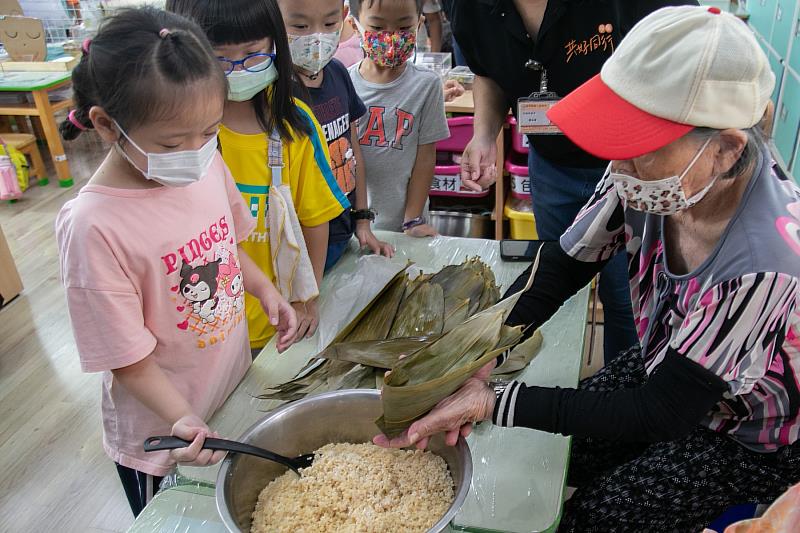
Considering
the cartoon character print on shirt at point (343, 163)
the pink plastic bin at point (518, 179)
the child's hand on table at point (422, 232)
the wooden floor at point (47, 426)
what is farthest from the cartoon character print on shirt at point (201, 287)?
the pink plastic bin at point (518, 179)

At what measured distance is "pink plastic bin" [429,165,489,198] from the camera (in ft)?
10.2

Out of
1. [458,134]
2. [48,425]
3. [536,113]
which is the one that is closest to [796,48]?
[458,134]

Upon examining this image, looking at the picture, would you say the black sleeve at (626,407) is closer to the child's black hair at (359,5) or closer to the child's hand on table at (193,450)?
the child's hand on table at (193,450)

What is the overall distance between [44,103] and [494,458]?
418 centimetres

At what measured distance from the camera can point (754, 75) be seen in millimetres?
856

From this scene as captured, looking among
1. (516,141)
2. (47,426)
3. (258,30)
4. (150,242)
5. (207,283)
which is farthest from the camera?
(516,141)

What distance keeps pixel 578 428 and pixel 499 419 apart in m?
0.12

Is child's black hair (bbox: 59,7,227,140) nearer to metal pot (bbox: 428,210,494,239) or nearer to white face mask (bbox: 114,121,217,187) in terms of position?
white face mask (bbox: 114,121,217,187)

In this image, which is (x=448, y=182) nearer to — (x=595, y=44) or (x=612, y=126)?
(x=595, y=44)

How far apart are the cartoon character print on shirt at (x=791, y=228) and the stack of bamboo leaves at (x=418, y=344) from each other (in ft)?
1.39

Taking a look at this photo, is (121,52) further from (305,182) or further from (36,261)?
(36,261)

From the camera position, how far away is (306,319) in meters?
1.43

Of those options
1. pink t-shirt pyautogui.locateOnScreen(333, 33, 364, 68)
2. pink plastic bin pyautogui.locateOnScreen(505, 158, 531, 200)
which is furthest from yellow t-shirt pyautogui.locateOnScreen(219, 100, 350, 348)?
Answer: pink plastic bin pyautogui.locateOnScreen(505, 158, 531, 200)

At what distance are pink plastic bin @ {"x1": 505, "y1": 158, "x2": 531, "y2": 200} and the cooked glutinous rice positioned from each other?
6.67ft
